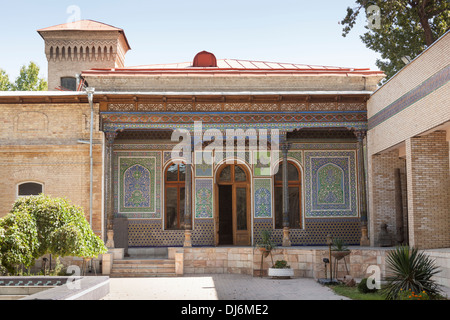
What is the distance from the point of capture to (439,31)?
21.8 meters

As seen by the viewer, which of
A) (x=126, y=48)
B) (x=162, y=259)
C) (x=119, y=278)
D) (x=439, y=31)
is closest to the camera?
(x=119, y=278)

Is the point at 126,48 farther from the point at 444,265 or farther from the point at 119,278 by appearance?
the point at 444,265

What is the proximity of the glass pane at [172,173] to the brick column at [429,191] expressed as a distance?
8.29 m

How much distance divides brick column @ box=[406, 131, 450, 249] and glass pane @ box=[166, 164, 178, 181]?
829 centimetres

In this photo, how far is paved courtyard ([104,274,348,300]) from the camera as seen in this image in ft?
39.7

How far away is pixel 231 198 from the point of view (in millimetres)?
19844

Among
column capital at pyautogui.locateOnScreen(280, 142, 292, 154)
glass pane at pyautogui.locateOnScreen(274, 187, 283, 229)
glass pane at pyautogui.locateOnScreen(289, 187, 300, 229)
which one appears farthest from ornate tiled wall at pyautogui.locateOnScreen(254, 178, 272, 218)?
column capital at pyautogui.locateOnScreen(280, 142, 292, 154)

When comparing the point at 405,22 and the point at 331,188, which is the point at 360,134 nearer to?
the point at 331,188

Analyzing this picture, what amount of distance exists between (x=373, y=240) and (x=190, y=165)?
20.1 ft

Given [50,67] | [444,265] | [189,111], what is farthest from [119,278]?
[50,67]

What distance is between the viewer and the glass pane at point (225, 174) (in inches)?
779

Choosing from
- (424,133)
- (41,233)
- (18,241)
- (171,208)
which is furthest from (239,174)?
(18,241)

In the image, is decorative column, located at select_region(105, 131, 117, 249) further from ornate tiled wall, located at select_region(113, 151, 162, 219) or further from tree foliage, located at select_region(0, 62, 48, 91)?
tree foliage, located at select_region(0, 62, 48, 91)
